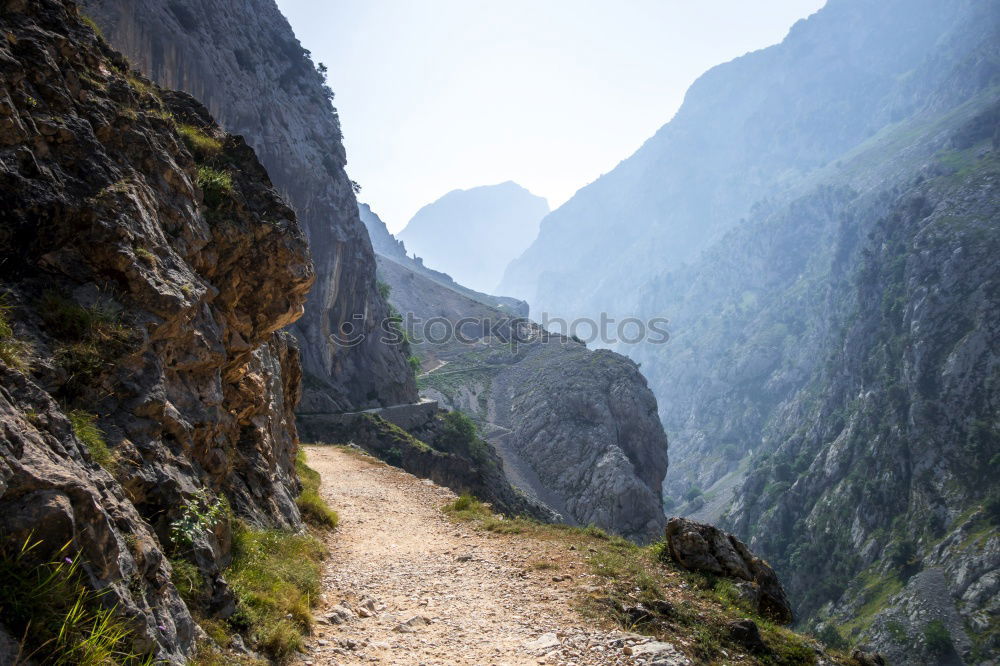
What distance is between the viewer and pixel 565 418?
229 ft

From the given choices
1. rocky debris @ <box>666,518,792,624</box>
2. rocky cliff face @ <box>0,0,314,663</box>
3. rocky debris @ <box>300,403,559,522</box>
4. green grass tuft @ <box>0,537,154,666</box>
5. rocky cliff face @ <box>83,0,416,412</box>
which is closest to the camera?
green grass tuft @ <box>0,537,154,666</box>

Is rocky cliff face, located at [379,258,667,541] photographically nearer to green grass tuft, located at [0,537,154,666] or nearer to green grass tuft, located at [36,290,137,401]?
green grass tuft, located at [36,290,137,401]

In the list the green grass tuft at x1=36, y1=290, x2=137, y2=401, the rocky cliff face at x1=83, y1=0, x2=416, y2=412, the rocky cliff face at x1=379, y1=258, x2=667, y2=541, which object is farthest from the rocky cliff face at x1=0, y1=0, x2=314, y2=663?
the rocky cliff face at x1=379, y1=258, x2=667, y2=541

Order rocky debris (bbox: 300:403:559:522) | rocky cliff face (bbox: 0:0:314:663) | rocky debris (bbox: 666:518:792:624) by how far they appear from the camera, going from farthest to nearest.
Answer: rocky debris (bbox: 300:403:559:522) → rocky debris (bbox: 666:518:792:624) → rocky cliff face (bbox: 0:0:314:663)

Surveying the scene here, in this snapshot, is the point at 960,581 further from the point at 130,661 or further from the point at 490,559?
the point at 130,661

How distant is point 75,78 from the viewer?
23.4 ft

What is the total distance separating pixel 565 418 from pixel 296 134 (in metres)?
43.2

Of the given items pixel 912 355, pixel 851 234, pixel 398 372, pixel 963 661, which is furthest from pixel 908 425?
pixel 851 234

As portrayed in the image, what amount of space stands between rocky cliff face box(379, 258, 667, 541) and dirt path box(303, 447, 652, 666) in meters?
36.6

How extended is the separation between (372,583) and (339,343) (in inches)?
1883

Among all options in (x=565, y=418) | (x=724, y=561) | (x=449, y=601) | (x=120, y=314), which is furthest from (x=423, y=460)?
(x=120, y=314)

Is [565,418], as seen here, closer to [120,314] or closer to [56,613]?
[120,314]

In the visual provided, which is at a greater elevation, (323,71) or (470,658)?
(323,71)

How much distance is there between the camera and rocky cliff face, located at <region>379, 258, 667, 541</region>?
2293 inches
